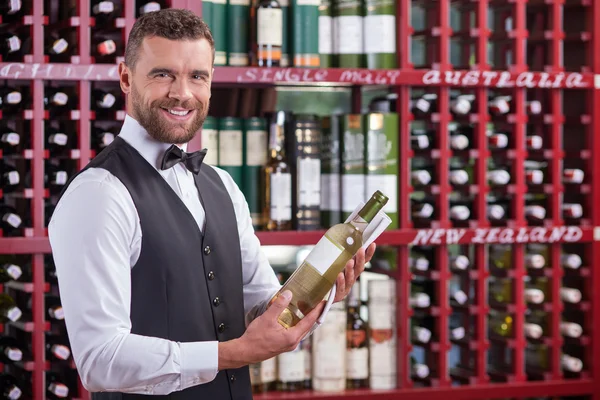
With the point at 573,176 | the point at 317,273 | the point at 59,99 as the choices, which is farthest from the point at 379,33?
the point at 317,273

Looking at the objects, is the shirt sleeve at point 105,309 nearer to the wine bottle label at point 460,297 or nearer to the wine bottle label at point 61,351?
the wine bottle label at point 61,351

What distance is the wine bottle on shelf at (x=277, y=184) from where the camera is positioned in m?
2.69

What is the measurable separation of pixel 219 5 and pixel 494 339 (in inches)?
61.1

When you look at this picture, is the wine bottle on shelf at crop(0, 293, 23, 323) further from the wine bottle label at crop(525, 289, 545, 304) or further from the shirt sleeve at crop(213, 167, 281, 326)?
the wine bottle label at crop(525, 289, 545, 304)

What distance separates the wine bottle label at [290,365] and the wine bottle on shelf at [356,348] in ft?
0.60

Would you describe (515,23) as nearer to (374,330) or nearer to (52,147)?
(374,330)

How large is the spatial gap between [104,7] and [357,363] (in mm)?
1444

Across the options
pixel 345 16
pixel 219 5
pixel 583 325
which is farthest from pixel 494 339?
pixel 219 5

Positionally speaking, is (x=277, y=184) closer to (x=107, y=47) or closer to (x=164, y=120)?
(x=107, y=47)

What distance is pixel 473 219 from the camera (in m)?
2.89

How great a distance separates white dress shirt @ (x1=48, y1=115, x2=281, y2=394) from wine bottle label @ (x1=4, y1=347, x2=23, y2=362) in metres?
1.21

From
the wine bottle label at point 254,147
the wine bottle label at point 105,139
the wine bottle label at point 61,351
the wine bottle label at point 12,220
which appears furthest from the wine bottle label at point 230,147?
the wine bottle label at point 61,351

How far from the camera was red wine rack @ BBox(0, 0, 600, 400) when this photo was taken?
2.62 meters

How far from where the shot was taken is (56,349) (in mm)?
2574
